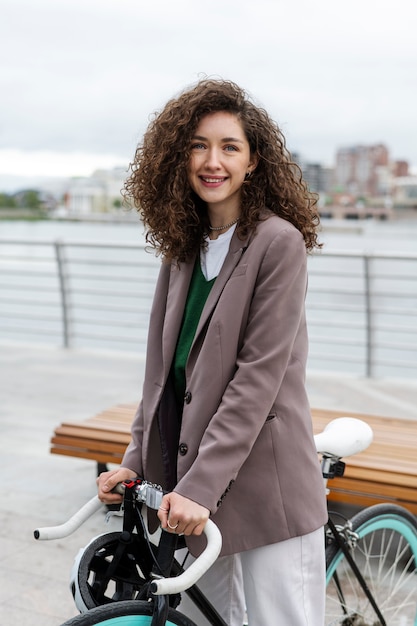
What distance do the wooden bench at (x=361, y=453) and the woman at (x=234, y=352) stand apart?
138 centimetres

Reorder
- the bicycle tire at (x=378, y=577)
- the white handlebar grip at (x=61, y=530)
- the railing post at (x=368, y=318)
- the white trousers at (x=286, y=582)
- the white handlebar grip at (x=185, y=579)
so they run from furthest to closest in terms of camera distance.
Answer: the railing post at (x=368, y=318)
the bicycle tire at (x=378, y=577)
the white trousers at (x=286, y=582)
the white handlebar grip at (x=61, y=530)
the white handlebar grip at (x=185, y=579)

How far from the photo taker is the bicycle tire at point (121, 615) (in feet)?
5.13

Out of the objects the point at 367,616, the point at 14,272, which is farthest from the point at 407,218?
the point at 367,616

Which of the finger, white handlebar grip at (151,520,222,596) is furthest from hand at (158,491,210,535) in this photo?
white handlebar grip at (151,520,222,596)

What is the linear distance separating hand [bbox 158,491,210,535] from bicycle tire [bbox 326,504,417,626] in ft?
2.71

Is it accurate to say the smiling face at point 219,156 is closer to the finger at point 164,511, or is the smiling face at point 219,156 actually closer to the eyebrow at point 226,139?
the eyebrow at point 226,139

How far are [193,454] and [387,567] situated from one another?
6.30 ft

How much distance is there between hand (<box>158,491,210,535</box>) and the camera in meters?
1.62

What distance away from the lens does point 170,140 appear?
1820 millimetres

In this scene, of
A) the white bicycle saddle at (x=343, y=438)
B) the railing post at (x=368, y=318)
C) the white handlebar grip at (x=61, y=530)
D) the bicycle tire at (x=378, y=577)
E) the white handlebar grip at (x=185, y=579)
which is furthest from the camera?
the railing post at (x=368, y=318)

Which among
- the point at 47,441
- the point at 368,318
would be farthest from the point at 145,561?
the point at 368,318

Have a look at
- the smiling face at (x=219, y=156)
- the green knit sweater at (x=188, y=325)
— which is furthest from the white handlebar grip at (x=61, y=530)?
the smiling face at (x=219, y=156)

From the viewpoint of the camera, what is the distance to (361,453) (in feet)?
11.5

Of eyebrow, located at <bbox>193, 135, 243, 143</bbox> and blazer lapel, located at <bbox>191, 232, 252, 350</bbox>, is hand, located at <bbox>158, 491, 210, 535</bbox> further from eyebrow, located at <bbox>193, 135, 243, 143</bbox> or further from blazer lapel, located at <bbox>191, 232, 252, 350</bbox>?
eyebrow, located at <bbox>193, 135, 243, 143</bbox>
